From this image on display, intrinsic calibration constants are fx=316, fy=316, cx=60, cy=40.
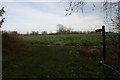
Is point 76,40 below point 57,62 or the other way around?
the other way around

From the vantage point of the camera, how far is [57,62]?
1712cm

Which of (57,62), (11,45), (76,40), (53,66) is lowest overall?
(53,66)

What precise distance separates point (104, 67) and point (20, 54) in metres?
5.87

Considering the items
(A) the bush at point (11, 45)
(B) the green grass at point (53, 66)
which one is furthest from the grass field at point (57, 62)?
(A) the bush at point (11, 45)

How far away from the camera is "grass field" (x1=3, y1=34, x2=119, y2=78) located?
568 inches

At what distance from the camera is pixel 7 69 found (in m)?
15.4

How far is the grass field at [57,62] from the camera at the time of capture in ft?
47.3

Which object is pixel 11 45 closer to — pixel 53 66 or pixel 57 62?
A: pixel 57 62

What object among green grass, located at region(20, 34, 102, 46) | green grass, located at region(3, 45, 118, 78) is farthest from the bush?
green grass, located at region(20, 34, 102, 46)

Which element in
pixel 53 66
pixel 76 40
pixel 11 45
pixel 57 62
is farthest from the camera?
pixel 76 40

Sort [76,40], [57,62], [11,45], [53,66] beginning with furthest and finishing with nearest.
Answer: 1. [76,40]
2. [11,45]
3. [57,62]
4. [53,66]

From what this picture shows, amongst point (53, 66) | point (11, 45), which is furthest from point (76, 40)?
point (53, 66)

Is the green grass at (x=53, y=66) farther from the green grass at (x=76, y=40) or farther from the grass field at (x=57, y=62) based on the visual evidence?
the green grass at (x=76, y=40)

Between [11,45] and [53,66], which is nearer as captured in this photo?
[53,66]
